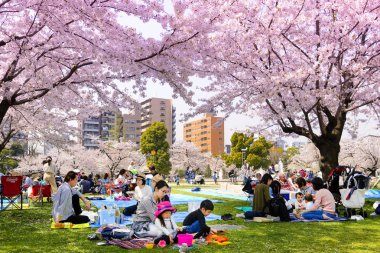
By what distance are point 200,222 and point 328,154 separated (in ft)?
25.9

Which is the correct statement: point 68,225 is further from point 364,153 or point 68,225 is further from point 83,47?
point 364,153

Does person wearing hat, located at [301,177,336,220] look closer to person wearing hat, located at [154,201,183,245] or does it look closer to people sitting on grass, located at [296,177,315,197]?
people sitting on grass, located at [296,177,315,197]

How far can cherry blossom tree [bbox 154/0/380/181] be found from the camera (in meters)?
11.3

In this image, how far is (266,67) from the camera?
13.0m

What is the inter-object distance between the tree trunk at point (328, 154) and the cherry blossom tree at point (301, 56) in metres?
0.03

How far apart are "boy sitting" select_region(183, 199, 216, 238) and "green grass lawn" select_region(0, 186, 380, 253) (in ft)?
1.43

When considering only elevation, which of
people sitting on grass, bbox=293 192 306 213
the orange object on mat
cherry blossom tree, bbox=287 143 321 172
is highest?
cherry blossom tree, bbox=287 143 321 172

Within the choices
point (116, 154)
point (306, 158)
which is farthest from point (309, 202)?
point (306, 158)

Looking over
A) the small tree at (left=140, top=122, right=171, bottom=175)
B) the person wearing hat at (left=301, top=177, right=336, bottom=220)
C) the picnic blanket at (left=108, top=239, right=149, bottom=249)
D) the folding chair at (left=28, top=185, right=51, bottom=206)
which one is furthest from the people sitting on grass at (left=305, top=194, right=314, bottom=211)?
the small tree at (left=140, top=122, right=171, bottom=175)

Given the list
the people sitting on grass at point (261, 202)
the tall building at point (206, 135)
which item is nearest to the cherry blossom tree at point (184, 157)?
the tall building at point (206, 135)

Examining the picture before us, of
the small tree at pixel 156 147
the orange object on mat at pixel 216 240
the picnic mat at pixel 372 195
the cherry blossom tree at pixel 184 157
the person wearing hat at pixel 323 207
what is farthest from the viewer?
the cherry blossom tree at pixel 184 157

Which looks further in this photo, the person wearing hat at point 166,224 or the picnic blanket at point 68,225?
the picnic blanket at point 68,225

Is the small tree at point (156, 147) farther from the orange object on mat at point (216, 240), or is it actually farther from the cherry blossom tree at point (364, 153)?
the orange object on mat at point (216, 240)

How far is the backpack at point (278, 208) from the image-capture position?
8938 millimetres
